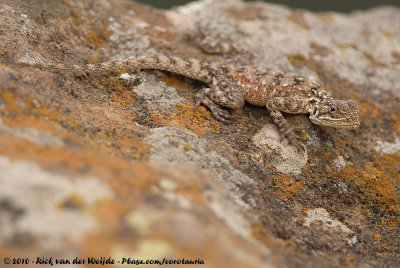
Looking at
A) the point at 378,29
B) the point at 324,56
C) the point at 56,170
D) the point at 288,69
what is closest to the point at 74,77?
the point at 56,170

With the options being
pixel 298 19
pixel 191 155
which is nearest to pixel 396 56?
pixel 298 19

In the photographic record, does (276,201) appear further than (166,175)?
Yes

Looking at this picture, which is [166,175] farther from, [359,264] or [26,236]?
[359,264]

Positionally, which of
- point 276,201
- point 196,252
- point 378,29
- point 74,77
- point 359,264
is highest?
point 378,29

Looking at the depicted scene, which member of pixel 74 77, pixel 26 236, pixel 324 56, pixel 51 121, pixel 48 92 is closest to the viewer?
pixel 26 236

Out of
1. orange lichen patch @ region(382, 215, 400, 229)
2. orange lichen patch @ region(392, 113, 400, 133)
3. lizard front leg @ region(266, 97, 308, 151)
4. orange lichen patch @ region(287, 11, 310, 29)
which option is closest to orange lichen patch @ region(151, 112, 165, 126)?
lizard front leg @ region(266, 97, 308, 151)

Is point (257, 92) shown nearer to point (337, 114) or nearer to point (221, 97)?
point (221, 97)
